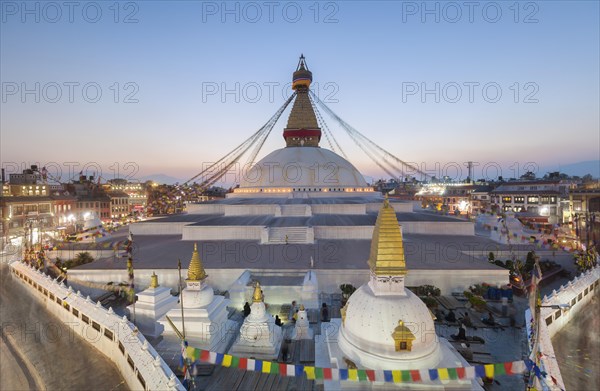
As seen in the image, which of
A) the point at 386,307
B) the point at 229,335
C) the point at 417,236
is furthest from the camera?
the point at 417,236

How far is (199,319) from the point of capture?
817cm

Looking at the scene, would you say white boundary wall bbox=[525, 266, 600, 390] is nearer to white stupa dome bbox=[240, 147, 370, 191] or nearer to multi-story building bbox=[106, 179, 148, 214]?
white stupa dome bbox=[240, 147, 370, 191]

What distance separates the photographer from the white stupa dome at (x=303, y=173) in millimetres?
27281

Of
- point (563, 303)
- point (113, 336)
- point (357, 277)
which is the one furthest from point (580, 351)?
point (113, 336)

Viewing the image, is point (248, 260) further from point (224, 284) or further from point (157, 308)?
point (157, 308)

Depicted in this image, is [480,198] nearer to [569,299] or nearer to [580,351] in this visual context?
[569,299]

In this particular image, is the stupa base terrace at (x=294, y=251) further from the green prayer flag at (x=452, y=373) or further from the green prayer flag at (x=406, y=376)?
the green prayer flag at (x=452, y=373)

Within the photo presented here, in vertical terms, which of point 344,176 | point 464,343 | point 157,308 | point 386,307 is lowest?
point 464,343

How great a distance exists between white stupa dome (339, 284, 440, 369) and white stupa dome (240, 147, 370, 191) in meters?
20.6

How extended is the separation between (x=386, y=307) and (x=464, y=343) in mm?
3920

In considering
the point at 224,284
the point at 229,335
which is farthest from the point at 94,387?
the point at 224,284

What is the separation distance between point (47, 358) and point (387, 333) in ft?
31.8

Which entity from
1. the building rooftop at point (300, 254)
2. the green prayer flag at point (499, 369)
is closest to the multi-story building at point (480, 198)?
the building rooftop at point (300, 254)

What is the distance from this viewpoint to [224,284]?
12.3 m
